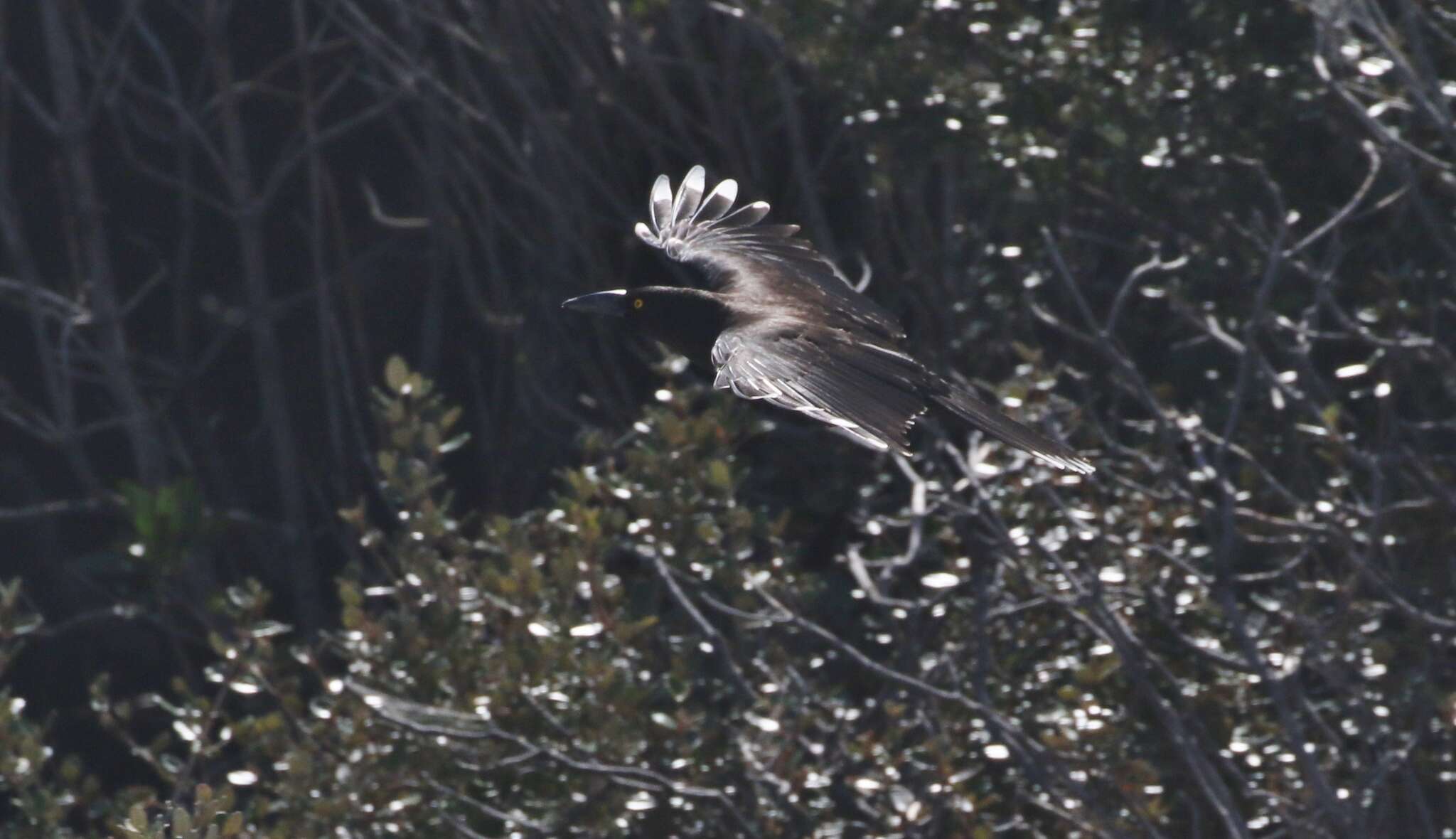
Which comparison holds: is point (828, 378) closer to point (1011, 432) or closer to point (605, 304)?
point (1011, 432)

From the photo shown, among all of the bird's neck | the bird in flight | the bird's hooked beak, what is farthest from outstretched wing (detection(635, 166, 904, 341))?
the bird's hooked beak

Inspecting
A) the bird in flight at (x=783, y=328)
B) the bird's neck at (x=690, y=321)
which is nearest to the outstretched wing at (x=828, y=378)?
the bird in flight at (x=783, y=328)

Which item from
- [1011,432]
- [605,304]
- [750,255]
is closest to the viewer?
[1011,432]

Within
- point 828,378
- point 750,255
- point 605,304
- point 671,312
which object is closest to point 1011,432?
point 828,378

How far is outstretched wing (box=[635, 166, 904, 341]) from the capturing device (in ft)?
13.3

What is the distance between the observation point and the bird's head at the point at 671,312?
3.97 metres

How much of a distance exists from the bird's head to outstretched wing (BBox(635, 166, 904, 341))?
152 mm

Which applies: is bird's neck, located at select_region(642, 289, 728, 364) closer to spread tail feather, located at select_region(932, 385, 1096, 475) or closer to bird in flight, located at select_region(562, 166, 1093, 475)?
bird in flight, located at select_region(562, 166, 1093, 475)

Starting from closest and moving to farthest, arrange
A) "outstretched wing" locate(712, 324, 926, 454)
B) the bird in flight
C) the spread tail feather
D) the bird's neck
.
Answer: "outstretched wing" locate(712, 324, 926, 454)
the bird in flight
the spread tail feather
the bird's neck

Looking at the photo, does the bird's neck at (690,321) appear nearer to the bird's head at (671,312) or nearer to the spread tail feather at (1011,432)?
the bird's head at (671,312)

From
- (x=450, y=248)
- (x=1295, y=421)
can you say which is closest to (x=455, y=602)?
(x=1295, y=421)

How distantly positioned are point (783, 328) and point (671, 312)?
0.50 meters

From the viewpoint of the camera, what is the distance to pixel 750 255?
4.55 meters

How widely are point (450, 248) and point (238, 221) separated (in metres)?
0.69
